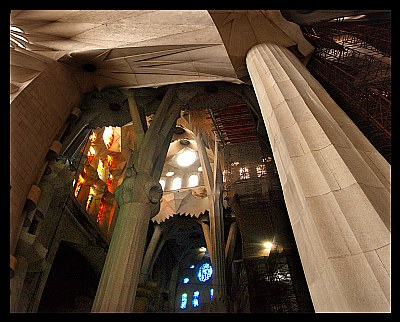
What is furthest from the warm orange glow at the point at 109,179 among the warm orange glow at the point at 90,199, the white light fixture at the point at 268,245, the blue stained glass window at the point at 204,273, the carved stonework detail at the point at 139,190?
the blue stained glass window at the point at 204,273

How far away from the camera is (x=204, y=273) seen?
21.4m

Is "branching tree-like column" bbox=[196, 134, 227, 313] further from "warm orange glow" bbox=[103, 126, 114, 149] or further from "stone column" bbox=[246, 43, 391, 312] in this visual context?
"stone column" bbox=[246, 43, 391, 312]

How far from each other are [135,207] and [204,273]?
607 inches

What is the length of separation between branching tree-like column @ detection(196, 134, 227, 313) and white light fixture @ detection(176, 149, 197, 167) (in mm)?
4319

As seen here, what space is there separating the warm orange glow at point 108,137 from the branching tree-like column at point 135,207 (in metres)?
7.02

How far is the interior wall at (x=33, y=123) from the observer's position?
6.13 metres

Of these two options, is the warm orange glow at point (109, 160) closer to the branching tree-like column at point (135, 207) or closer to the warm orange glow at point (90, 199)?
the warm orange glow at point (90, 199)

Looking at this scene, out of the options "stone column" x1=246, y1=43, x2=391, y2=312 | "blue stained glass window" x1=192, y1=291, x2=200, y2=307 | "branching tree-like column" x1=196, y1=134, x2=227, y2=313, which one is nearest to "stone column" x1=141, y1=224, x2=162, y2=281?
"branching tree-like column" x1=196, y1=134, x2=227, y2=313

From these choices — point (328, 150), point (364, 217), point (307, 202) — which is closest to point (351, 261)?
point (364, 217)

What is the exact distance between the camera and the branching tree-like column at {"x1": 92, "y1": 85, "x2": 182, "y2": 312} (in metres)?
6.02

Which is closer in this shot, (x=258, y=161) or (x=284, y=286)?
(x=284, y=286)

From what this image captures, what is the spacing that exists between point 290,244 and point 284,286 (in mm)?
1462

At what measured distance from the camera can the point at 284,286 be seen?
1152cm

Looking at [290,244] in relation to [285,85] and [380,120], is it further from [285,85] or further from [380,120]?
[285,85]
